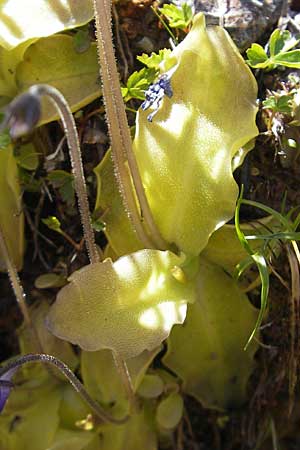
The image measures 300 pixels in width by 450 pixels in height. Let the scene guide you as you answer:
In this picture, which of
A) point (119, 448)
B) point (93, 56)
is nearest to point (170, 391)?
point (119, 448)

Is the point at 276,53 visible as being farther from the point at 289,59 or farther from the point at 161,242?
the point at 161,242

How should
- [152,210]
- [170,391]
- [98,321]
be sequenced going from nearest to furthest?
[98,321] < [152,210] < [170,391]

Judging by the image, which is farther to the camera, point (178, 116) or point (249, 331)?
point (249, 331)

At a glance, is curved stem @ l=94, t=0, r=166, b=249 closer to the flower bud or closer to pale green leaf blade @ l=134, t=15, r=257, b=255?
pale green leaf blade @ l=134, t=15, r=257, b=255

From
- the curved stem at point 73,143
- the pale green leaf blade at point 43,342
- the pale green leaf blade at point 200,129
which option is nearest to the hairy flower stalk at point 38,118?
the curved stem at point 73,143

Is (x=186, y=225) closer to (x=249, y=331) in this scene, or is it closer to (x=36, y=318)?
(x=249, y=331)

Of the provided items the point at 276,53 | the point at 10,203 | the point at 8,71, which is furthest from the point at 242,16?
the point at 10,203

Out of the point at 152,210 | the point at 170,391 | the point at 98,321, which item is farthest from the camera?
the point at 170,391
